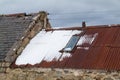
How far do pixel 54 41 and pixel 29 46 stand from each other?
1.19 m

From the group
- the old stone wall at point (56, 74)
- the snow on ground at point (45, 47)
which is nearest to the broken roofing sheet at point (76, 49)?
the snow on ground at point (45, 47)

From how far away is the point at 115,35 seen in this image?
14.8 m

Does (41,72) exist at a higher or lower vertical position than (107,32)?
lower

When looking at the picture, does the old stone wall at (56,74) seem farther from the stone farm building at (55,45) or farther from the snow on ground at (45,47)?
the snow on ground at (45,47)

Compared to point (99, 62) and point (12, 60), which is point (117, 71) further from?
point (12, 60)

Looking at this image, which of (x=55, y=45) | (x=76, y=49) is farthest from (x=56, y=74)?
(x=55, y=45)

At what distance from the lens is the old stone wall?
42.6 feet

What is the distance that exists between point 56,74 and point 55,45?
73.1 inches

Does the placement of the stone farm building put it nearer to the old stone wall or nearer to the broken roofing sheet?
the broken roofing sheet

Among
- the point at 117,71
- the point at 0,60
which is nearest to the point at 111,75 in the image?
the point at 117,71

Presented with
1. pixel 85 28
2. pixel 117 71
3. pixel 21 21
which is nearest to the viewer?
pixel 117 71

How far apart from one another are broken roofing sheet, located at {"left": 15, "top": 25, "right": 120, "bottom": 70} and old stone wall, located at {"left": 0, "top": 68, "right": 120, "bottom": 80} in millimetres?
212

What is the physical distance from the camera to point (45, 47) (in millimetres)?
15742

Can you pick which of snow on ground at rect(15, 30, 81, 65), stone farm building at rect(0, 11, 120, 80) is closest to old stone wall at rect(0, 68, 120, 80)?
stone farm building at rect(0, 11, 120, 80)
